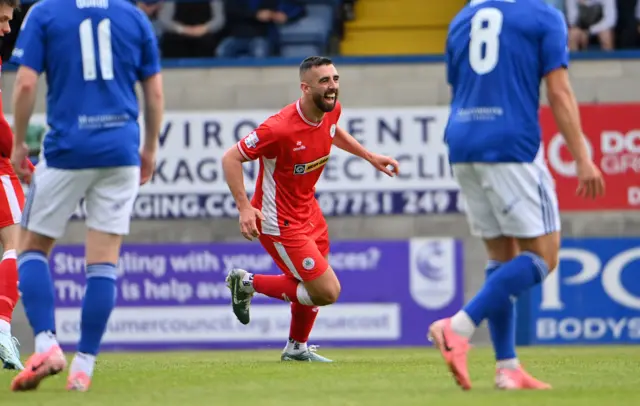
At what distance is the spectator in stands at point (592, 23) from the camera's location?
1425 centimetres

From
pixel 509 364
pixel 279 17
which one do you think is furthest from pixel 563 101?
pixel 279 17

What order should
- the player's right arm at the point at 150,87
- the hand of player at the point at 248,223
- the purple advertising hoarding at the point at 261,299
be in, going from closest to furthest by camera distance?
1. the player's right arm at the point at 150,87
2. the hand of player at the point at 248,223
3. the purple advertising hoarding at the point at 261,299

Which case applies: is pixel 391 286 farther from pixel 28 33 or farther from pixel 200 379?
pixel 28 33

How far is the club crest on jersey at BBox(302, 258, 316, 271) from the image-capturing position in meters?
9.17

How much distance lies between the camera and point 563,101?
629 cm

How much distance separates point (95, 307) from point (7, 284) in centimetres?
234

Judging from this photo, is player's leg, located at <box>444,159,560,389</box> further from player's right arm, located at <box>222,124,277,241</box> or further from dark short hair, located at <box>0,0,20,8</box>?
dark short hair, located at <box>0,0,20,8</box>

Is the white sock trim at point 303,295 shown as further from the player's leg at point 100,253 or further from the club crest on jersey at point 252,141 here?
the player's leg at point 100,253

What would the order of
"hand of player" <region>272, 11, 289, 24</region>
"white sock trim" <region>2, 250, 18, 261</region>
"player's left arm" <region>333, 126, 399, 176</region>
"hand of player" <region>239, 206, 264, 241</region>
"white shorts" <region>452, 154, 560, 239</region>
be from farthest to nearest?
1. "hand of player" <region>272, 11, 289, 24</region>
2. "player's left arm" <region>333, 126, 399, 176</region>
3. "white sock trim" <region>2, 250, 18, 261</region>
4. "hand of player" <region>239, 206, 264, 241</region>
5. "white shorts" <region>452, 154, 560, 239</region>

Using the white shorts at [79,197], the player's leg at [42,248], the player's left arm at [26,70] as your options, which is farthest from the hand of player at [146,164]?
the player's left arm at [26,70]

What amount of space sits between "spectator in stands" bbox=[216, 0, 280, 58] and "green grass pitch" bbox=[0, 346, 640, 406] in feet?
18.7

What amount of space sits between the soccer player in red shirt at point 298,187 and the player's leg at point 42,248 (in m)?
2.33

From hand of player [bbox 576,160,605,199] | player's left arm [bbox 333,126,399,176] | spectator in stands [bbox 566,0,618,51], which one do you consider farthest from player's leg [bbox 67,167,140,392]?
spectator in stands [bbox 566,0,618,51]

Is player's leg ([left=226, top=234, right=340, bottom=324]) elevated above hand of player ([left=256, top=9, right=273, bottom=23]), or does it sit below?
below
